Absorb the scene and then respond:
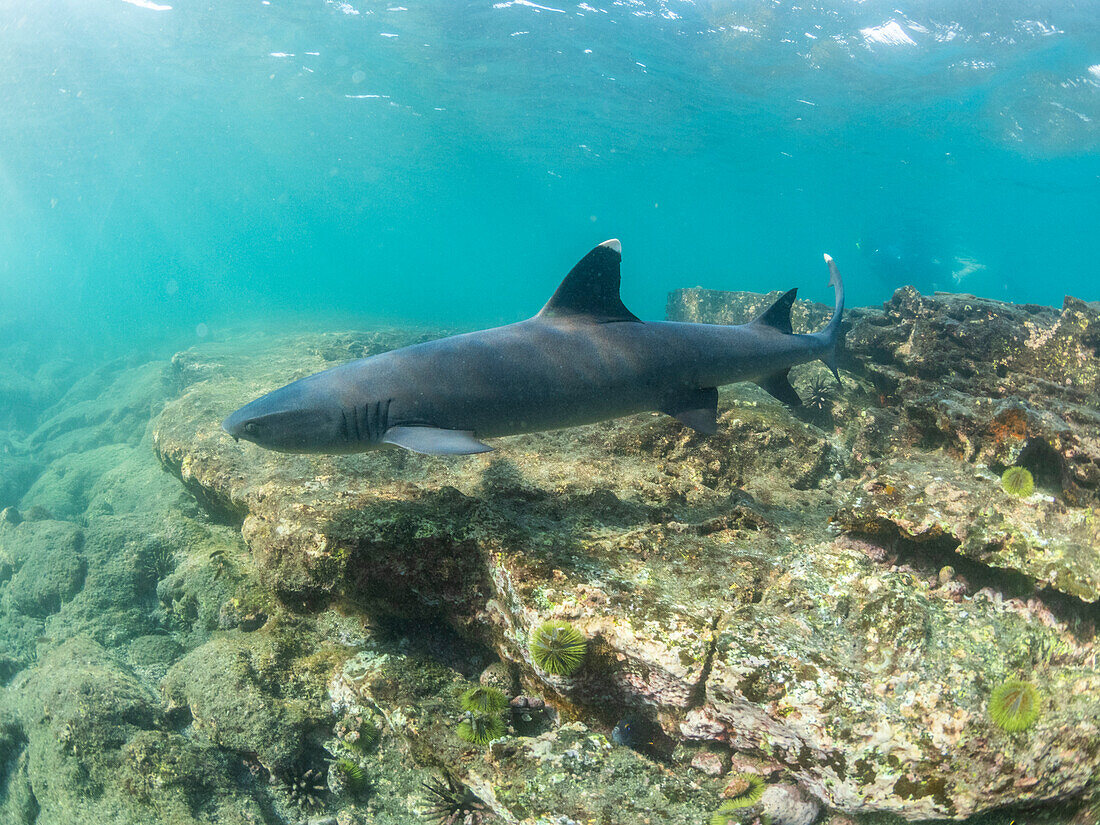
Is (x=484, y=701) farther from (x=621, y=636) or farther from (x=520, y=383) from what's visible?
(x=520, y=383)

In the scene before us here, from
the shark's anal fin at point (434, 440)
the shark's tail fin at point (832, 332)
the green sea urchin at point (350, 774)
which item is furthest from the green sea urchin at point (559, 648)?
the shark's tail fin at point (832, 332)

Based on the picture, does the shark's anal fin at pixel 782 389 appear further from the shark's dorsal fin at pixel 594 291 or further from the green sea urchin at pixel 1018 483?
the shark's dorsal fin at pixel 594 291

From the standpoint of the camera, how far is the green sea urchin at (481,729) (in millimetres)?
3008

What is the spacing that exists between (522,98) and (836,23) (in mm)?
18314

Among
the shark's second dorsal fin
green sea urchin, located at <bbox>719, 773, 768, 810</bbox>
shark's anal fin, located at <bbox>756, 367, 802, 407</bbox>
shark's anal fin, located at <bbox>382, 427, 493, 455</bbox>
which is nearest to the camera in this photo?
green sea urchin, located at <bbox>719, 773, 768, 810</bbox>

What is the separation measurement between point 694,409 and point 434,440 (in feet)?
7.05

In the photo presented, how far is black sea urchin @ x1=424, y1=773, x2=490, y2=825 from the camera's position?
2.99 meters

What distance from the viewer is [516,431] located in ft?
12.0

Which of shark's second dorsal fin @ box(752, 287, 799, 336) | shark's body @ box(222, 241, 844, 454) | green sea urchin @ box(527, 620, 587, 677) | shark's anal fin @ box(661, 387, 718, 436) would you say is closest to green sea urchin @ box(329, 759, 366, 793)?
green sea urchin @ box(527, 620, 587, 677)

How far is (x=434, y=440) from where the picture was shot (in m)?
3.12

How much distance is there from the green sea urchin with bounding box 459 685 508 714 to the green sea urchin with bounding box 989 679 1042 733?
99.6 inches

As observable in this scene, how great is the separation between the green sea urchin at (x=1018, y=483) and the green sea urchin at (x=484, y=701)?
12.6ft

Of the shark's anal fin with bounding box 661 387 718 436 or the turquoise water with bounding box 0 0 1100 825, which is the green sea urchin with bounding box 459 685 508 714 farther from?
the shark's anal fin with bounding box 661 387 718 436

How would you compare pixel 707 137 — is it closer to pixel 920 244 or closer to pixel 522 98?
pixel 522 98
